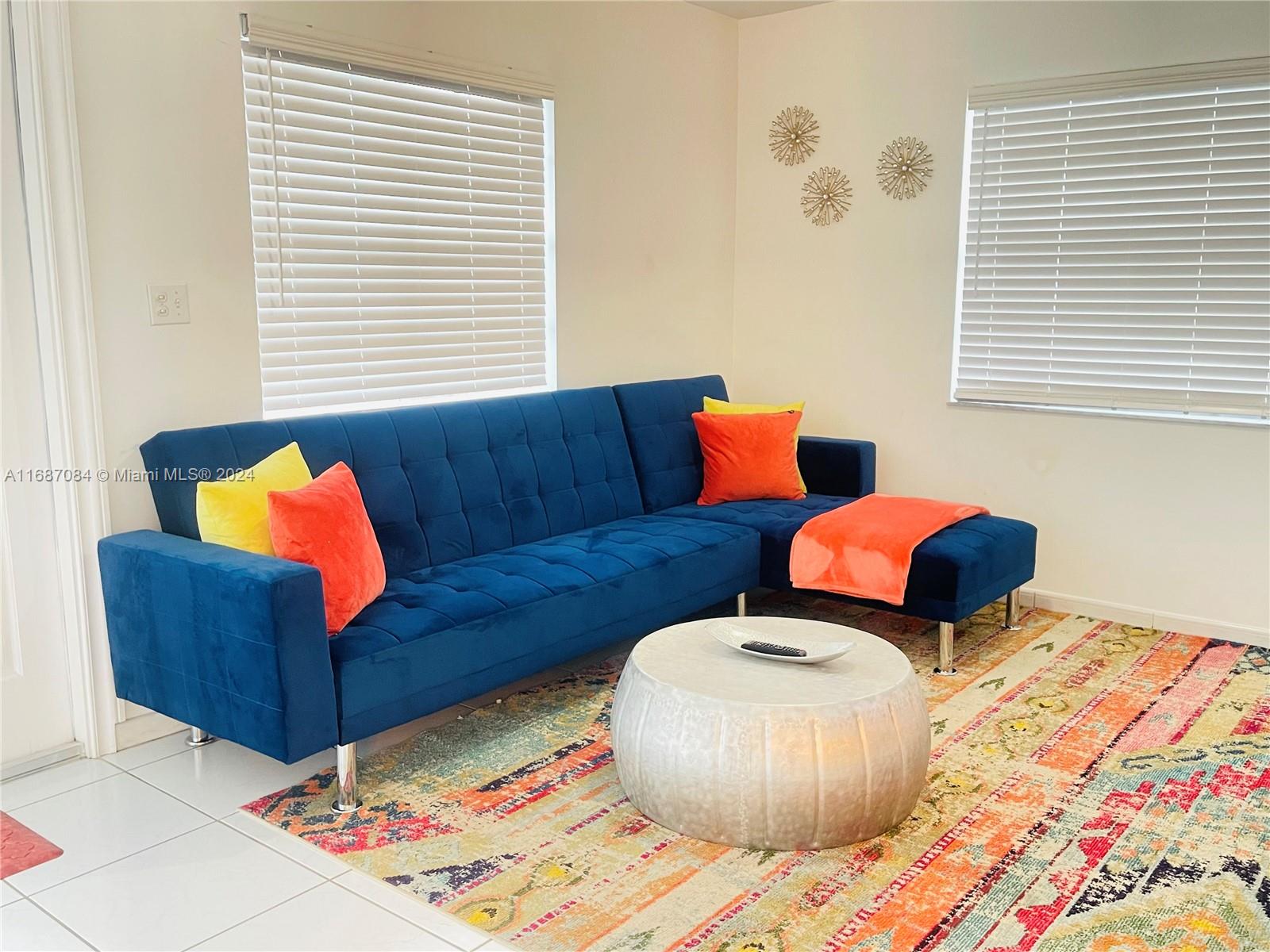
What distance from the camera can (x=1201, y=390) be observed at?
408 centimetres

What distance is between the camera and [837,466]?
181 inches

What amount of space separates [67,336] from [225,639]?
970mm

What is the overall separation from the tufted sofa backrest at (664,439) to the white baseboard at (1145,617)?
1.48m

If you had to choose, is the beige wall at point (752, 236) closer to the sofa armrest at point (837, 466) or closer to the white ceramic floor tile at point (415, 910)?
the sofa armrest at point (837, 466)

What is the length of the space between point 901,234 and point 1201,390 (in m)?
1.37

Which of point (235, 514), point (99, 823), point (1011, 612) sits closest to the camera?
point (99, 823)

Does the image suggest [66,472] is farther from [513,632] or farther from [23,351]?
[513,632]

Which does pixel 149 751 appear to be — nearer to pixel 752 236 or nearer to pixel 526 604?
pixel 526 604

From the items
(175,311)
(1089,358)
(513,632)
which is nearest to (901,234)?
(1089,358)

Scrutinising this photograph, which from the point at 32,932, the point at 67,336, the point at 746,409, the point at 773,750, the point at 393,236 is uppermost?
the point at 393,236

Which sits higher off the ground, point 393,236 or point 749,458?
point 393,236

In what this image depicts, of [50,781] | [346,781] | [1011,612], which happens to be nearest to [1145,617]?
[1011,612]

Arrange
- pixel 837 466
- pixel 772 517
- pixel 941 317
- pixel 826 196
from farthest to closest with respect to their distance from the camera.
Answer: pixel 826 196 < pixel 941 317 < pixel 837 466 < pixel 772 517

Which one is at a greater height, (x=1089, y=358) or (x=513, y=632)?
(x=1089, y=358)
